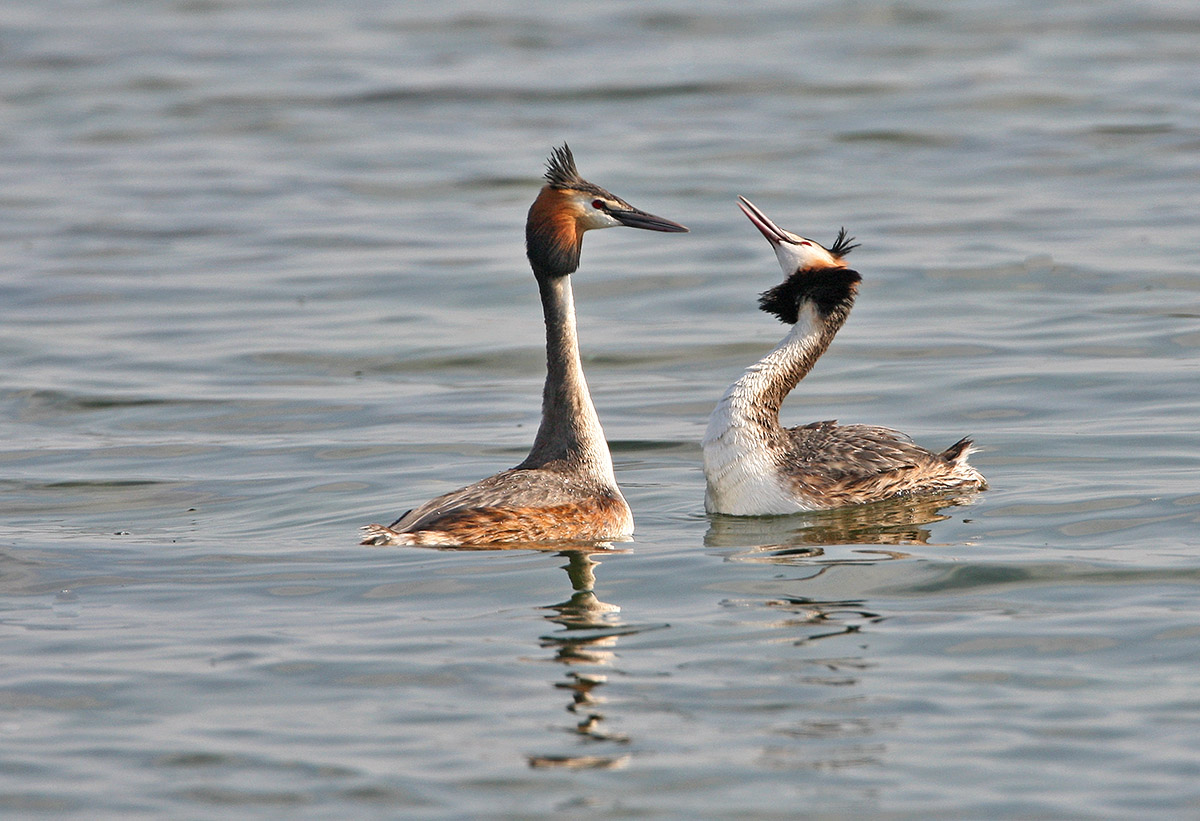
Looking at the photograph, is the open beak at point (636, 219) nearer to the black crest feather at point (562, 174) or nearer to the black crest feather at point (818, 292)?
the black crest feather at point (562, 174)

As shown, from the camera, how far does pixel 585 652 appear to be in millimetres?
7328

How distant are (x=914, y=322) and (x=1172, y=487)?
17.3 ft

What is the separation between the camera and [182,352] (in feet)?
48.5

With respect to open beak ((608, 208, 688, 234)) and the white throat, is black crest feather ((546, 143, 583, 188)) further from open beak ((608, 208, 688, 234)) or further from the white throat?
the white throat

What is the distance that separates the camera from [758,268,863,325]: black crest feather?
34.4ft

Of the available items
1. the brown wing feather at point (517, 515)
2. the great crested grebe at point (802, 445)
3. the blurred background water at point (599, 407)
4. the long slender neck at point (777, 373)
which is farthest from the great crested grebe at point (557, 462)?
the long slender neck at point (777, 373)

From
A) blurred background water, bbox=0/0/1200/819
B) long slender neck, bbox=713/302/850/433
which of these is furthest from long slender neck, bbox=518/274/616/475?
long slender neck, bbox=713/302/850/433

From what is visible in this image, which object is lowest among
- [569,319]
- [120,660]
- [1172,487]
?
[120,660]

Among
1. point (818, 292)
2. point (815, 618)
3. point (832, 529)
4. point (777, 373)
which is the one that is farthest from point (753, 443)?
point (815, 618)

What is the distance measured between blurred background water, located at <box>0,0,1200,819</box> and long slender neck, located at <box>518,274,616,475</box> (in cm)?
62

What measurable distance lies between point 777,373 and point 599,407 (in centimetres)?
279

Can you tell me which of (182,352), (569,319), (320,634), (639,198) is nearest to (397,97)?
(639,198)

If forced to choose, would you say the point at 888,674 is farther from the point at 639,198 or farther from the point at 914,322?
the point at 639,198

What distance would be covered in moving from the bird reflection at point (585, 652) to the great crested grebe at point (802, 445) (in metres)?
1.42
